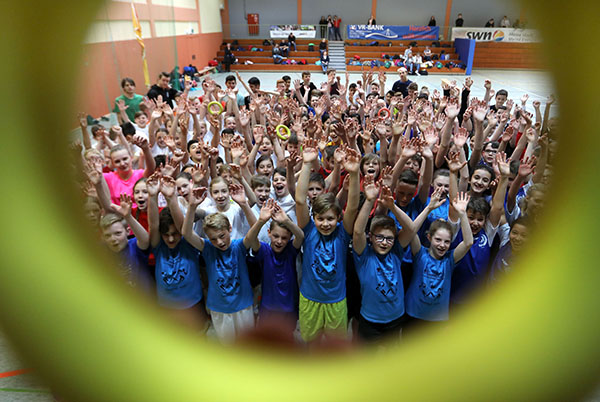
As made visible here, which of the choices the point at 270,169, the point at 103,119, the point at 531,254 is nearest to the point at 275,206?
the point at 270,169

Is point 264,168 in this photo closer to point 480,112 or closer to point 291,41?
point 480,112

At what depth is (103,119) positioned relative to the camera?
574 cm

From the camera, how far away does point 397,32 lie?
17234 mm

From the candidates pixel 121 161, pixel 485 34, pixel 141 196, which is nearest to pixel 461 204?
pixel 141 196

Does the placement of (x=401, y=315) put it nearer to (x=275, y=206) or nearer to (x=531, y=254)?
(x=275, y=206)

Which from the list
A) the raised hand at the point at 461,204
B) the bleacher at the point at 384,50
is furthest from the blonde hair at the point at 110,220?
the bleacher at the point at 384,50

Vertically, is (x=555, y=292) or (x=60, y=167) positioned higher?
(x=60, y=167)

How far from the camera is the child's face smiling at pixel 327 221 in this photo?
5.57 ft

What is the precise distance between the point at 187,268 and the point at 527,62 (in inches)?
65.7

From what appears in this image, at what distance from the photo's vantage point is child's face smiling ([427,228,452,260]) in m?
1.70

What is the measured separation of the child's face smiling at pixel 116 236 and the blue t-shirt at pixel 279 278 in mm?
650

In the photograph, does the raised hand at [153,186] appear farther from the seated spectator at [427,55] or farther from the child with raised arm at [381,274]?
the seated spectator at [427,55]

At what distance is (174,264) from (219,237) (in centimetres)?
29

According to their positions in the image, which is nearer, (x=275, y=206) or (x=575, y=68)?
(x=575, y=68)
